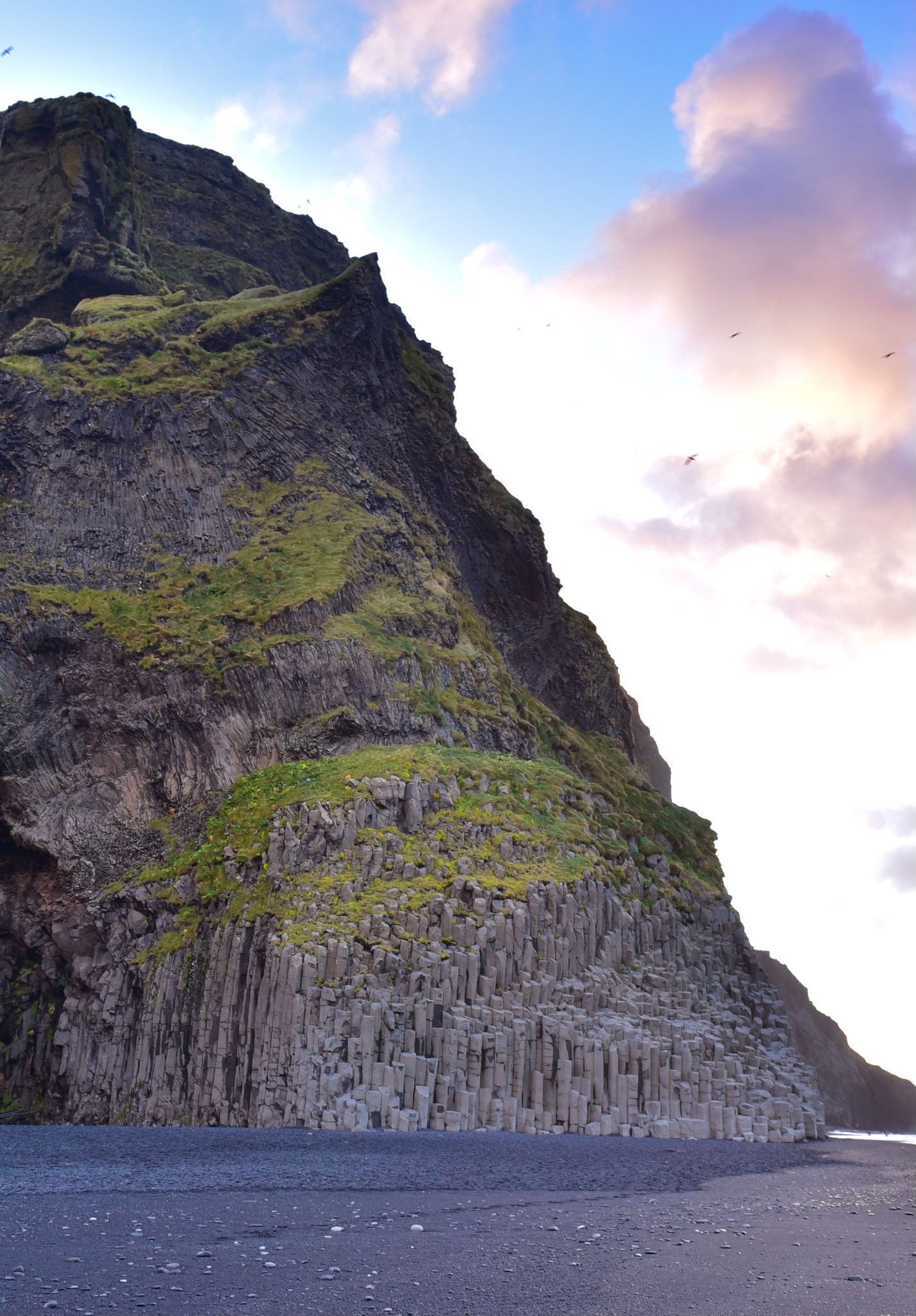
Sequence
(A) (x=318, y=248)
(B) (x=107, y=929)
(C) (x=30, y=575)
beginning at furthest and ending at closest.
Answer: (A) (x=318, y=248) < (C) (x=30, y=575) < (B) (x=107, y=929)

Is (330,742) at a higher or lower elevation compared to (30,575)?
lower

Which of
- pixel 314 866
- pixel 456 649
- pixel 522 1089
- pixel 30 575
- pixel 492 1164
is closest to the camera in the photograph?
pixel 492 1164

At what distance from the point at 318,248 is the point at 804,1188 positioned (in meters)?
88.4

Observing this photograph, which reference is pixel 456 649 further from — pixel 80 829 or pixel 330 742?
pixel 80 829

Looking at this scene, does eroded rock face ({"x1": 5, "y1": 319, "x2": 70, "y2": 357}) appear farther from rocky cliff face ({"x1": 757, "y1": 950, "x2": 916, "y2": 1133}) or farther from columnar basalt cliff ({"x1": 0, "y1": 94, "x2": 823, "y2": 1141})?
rocky cliff face ({"x1": 757, "y1": 950, "x2": 916, "y2": 1133})

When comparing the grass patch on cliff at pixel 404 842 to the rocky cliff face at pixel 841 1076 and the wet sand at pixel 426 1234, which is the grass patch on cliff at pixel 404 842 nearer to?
the wet sand at pixel 426 1234

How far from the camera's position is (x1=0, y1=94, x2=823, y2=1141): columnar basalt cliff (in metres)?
27.6

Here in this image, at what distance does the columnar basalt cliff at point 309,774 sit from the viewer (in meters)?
27.6

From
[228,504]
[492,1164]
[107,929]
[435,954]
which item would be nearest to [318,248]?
[228,504]

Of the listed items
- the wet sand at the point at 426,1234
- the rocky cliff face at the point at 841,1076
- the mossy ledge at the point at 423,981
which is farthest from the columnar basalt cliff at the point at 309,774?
the rocky cliff face at the point at 841,1076

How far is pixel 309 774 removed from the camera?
3453 centimetres

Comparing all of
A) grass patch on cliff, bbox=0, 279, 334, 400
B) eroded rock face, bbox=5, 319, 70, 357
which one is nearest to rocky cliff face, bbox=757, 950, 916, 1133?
grass patch on cliff, bbox=0, 279, 334, 400

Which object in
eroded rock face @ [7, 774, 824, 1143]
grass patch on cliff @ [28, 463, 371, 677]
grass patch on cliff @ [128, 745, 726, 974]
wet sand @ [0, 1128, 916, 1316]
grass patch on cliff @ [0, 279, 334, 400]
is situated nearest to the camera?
wet sand @ [0, 1128, 916, 1316]

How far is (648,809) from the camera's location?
47625mm
